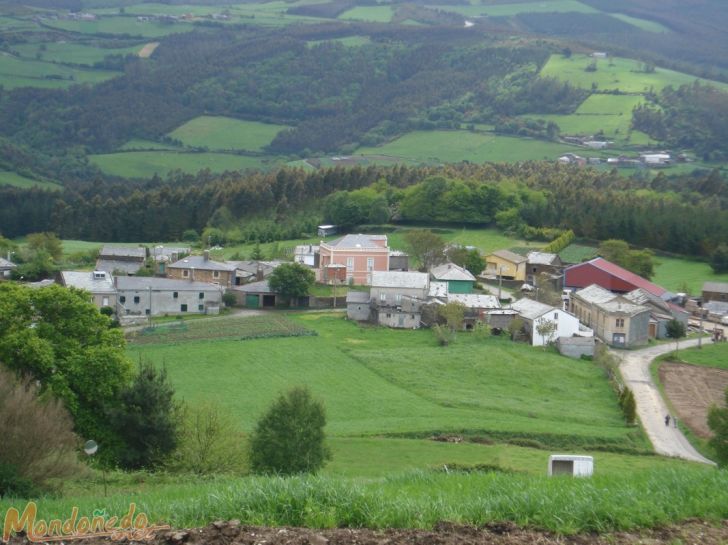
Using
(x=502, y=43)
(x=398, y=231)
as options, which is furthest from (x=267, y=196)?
(x=502, y=43)

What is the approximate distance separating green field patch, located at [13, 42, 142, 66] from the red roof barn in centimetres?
12155

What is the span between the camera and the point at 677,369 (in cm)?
4044

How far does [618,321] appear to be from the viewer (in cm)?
4497

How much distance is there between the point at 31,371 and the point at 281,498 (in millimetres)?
13513

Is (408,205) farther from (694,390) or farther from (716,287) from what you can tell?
(694,390)

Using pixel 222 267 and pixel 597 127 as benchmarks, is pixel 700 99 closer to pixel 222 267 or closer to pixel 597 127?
pixel 597 127

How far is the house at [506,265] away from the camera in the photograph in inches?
2207

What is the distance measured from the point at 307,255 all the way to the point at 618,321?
1889 cm

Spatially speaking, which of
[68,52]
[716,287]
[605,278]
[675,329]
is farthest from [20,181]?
[675,329]

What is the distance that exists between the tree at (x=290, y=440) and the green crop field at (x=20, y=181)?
270 feet

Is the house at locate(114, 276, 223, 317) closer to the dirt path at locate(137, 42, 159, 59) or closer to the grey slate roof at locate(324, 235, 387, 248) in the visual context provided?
the grey slate roof at locate(324, 235, 387, 248)

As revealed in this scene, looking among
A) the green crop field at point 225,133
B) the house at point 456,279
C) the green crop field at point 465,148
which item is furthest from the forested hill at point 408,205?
the green crop field at point 225,133

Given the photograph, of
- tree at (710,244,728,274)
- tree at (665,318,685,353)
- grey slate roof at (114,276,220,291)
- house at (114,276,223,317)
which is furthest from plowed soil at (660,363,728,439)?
grey slate roof at (114,276,220,291)

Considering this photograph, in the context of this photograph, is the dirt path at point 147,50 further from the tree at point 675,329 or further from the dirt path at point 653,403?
the dirt path at point 653,403
